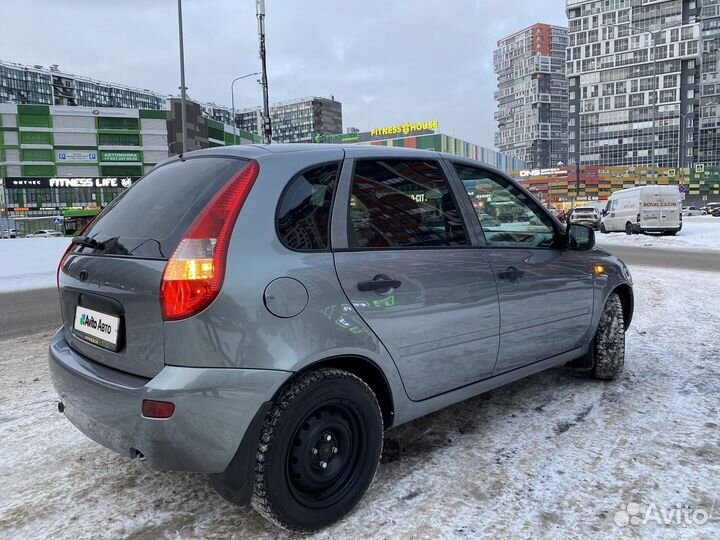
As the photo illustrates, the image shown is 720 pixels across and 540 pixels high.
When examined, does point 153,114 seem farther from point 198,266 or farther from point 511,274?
point 198,266

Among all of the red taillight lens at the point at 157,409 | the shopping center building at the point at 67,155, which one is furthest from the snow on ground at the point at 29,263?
the shopping center building at the point at 67,155

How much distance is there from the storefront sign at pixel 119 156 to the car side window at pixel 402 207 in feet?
294

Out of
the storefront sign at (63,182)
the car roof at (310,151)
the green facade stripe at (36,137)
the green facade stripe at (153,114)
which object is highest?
the green facade stripe at (153,114)

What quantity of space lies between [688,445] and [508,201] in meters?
1.73

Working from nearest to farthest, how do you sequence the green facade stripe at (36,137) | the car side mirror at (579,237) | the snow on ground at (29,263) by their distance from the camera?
the car side mirror at (579,237)
the snow on ground at (29,263)
the green facade stripe at (36,137)

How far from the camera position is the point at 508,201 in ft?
11.2

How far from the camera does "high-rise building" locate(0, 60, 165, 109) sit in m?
128

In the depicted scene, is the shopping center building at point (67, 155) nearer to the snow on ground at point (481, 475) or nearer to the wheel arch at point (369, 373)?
the snow on ground at point (481, 475)

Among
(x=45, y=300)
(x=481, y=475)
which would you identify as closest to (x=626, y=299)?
(x=481, y=475)

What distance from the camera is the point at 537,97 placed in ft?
567

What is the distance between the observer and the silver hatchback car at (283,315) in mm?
2010

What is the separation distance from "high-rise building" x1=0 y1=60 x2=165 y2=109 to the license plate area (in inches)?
5573

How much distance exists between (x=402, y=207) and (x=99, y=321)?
59.7 inches

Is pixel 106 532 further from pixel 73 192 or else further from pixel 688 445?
pixel 73 192
